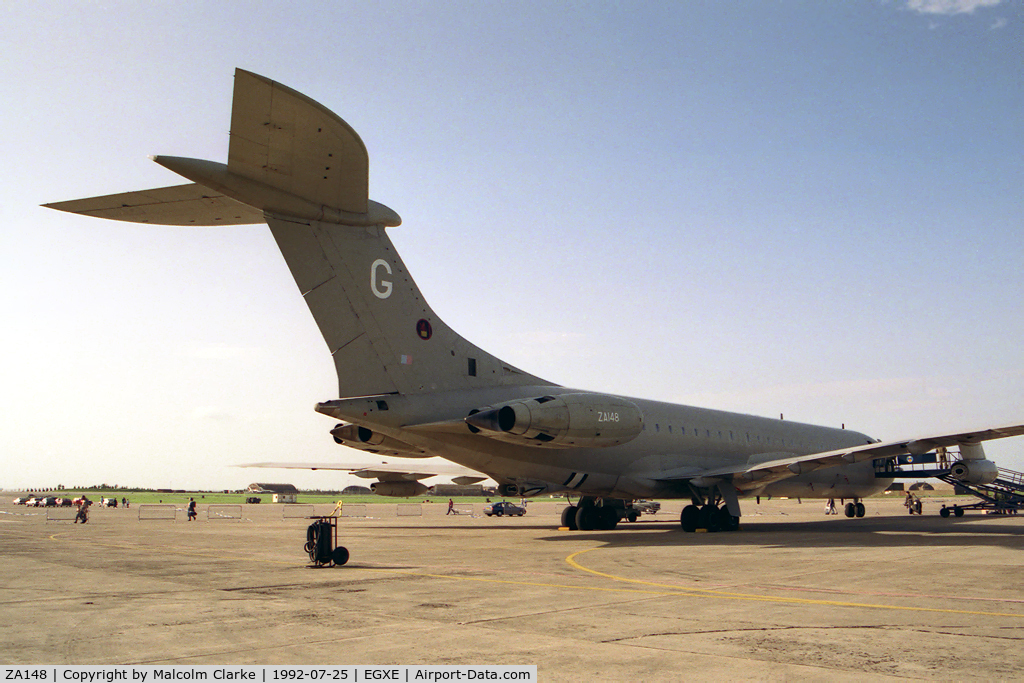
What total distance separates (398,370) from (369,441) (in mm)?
2285

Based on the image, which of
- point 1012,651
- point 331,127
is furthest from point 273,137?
point 1012,651

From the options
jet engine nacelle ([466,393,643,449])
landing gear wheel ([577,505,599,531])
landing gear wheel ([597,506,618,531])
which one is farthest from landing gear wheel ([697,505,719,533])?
jet engine nacelle ([466,393,643,449])

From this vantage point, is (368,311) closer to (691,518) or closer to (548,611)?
(548,611)

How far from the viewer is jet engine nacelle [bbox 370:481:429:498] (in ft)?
91.1

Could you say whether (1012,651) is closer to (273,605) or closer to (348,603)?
(348,603)

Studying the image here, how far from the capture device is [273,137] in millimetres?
12102

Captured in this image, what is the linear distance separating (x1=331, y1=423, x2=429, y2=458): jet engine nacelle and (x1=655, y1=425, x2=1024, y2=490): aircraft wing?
8.60 metres

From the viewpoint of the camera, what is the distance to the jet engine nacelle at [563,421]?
17.0 meters

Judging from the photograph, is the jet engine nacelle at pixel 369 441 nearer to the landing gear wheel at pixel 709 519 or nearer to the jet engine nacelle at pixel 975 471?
the landing gear wheel at pixel 709 519

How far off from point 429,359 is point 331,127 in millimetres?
6670

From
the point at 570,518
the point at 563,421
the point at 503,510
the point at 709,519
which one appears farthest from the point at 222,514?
the point at 563,421

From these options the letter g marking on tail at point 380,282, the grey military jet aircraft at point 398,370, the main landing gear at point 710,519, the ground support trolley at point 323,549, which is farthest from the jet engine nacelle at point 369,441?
the main landing gear at point 710,519

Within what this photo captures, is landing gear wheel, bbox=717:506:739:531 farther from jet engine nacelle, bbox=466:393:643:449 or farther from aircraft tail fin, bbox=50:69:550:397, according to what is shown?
aircraft tail fin, bbox=50:69:550:397

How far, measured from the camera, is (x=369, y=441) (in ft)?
59.7
